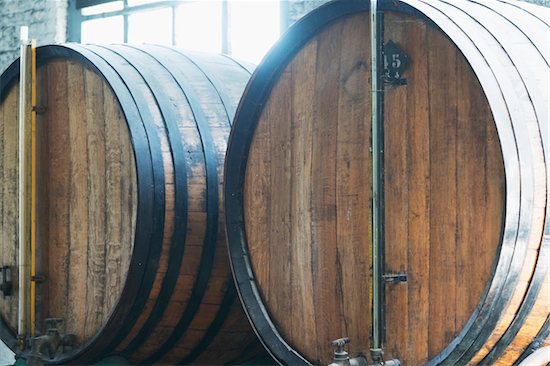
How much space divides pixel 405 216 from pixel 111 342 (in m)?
1.49

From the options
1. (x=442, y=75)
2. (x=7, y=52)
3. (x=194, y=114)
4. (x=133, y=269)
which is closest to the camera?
(x=442, y=75)

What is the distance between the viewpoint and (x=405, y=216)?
10.3 feet

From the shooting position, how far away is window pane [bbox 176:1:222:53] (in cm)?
739

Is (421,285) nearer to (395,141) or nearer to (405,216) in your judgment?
(405,216)

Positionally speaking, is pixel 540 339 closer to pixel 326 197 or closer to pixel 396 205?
pixel 396 205

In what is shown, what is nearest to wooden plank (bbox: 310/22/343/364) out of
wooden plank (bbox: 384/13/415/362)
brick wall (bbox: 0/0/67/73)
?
wooden plank (bbox: 384/13/415/362)

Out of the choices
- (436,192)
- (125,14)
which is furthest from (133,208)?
(125,14)

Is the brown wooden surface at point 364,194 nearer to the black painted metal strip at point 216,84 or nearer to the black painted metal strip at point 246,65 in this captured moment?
the black painted metal strip at point 216,84

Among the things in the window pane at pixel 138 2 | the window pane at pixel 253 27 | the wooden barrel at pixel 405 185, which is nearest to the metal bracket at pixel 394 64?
the wooden barrel at pixel 405 185

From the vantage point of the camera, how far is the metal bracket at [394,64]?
3158 mm

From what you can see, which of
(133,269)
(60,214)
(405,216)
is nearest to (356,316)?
(405,216)

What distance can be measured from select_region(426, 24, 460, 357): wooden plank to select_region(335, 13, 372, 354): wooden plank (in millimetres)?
258

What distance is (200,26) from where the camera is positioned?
24.7 ft

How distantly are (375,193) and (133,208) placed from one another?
3.80 feet
